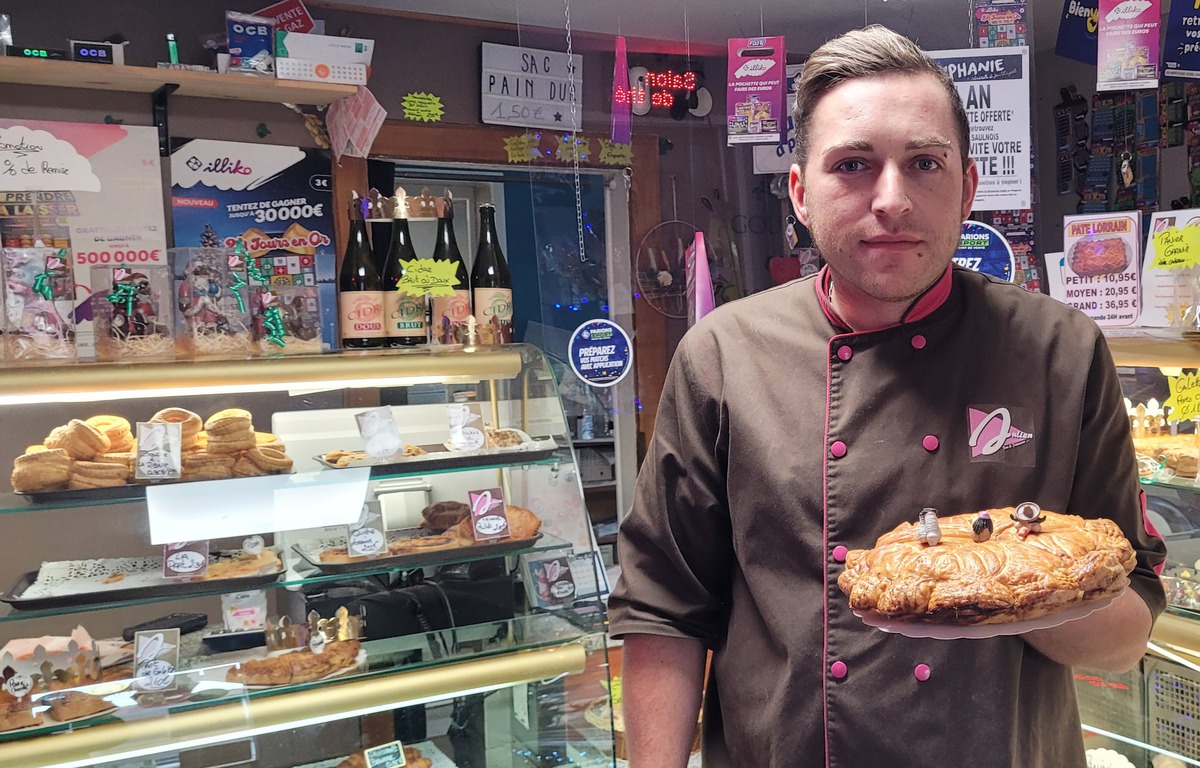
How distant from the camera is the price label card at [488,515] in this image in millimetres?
2402

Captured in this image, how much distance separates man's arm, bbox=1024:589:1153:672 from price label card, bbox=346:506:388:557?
1433 millimetres

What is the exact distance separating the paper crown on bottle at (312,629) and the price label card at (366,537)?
5.7 inches

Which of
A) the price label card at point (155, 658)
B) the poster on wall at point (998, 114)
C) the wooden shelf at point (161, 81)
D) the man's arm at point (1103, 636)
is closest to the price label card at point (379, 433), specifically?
the price label card at point (155, 658)

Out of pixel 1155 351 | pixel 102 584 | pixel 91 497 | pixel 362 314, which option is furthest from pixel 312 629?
pixel 1155 351

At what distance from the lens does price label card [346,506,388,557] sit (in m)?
2.28

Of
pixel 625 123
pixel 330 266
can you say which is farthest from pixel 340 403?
pixel 625 123

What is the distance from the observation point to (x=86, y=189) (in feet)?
13.3

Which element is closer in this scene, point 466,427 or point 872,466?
point 872,466

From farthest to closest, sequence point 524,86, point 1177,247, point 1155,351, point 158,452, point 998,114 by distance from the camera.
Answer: point 524,86 → point 998,114 → point 1177,247 → point 1155,351 → point 158,452

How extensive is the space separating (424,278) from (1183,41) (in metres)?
2.80

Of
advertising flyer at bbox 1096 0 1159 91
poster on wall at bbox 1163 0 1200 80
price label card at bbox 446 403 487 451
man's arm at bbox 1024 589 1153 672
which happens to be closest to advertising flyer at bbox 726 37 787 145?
advertising flyer at bbox 1096 0 1159 91

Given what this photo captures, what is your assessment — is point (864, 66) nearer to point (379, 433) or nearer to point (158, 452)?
point (379, 433)

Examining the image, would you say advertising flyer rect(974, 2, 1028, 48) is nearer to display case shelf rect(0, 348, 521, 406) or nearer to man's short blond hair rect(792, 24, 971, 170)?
display case shelf rect(0, 348, 521, 406)

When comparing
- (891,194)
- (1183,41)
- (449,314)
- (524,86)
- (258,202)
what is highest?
(524,86)
